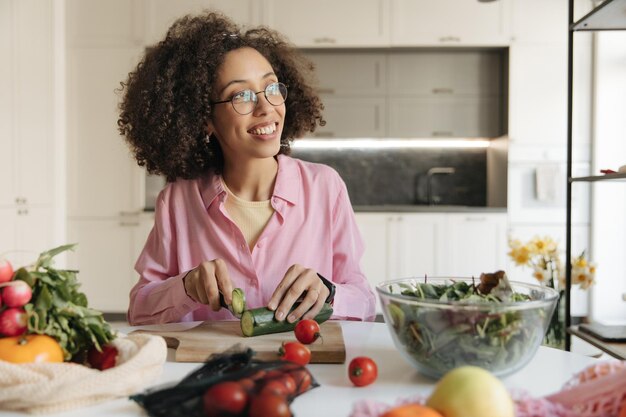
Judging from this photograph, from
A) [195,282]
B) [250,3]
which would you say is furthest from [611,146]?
[195,282]

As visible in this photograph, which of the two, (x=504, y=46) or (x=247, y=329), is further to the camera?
(x=504, y=46)

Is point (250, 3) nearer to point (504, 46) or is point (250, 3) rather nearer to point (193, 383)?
point (504, 46)

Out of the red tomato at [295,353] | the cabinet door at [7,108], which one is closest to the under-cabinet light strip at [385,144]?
the cabinet door at [7,108]

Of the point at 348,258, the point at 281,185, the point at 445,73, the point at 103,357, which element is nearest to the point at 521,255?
the point at 348,258

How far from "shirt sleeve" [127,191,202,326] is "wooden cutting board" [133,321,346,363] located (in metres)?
0.15

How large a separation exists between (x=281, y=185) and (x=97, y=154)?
309 cm

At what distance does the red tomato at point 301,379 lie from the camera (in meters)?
0.79

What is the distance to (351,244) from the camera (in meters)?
1.69

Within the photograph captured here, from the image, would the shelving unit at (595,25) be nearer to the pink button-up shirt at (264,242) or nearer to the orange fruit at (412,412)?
the pink button-up shirt at (264,242)

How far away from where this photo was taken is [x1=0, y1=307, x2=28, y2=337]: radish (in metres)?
0.79

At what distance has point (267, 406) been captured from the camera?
646mm

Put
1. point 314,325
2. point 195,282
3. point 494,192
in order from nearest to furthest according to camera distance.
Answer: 1. point 314,325
2. point 195,282
3. point 494,192

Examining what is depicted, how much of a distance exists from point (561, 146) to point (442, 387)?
4.05 metres

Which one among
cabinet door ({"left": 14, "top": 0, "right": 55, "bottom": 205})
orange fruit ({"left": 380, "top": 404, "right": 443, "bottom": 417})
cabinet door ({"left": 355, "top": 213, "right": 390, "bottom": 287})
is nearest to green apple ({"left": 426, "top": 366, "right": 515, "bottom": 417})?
orange fruit ({"left": 380, "top": 404, "right": 443, "bottom": 417})
